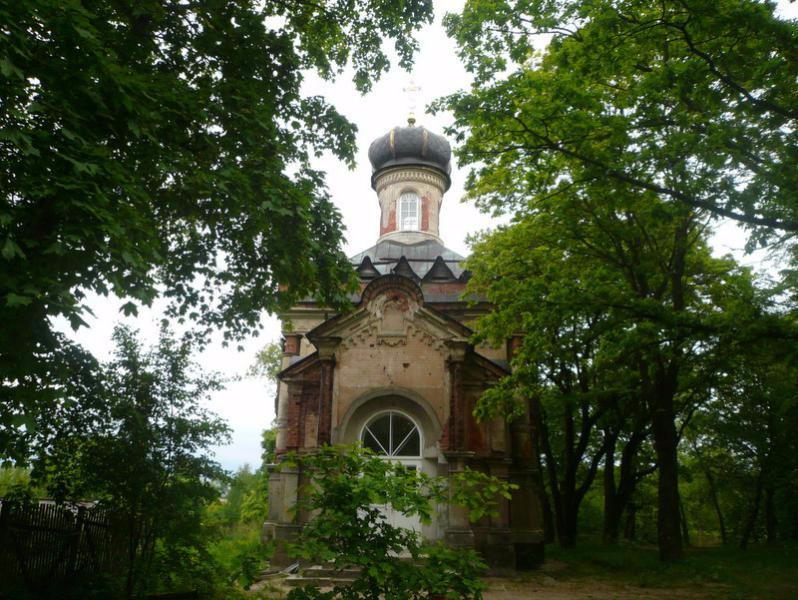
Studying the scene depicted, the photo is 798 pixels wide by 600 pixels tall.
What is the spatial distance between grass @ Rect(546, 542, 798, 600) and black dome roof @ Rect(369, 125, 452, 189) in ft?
46.9

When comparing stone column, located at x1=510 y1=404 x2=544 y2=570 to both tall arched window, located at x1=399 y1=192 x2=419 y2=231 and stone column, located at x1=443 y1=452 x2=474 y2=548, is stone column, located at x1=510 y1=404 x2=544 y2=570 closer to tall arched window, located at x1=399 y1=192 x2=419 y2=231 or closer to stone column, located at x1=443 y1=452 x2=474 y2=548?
stone column, located at x1=443 y1=452 x2=474 y2=548

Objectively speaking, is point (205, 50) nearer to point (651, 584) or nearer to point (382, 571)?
point (382, 571)

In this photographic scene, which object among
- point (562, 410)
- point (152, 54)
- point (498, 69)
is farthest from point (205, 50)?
point (562, 410)

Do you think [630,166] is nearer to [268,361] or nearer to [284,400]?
[284,400]

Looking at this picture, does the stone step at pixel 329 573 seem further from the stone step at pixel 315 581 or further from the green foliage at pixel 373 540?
the green foliage at pixel 373 540

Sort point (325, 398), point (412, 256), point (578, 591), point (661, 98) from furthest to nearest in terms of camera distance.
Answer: point (412, 256), point (325, 398), point (578, 591), point (661, 98)

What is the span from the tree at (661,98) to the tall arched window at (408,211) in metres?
13.8

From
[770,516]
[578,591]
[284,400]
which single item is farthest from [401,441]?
[770,516]

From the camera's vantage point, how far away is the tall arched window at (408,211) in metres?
25.0

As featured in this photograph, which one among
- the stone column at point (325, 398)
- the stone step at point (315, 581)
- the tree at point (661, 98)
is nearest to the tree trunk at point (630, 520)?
the stone column at point (325, 398)

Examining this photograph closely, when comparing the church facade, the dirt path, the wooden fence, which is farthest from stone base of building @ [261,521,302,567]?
the wooden fence

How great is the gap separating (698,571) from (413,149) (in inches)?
668

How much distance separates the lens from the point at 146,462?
30.4ft

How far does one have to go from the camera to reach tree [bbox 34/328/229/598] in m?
9.18
